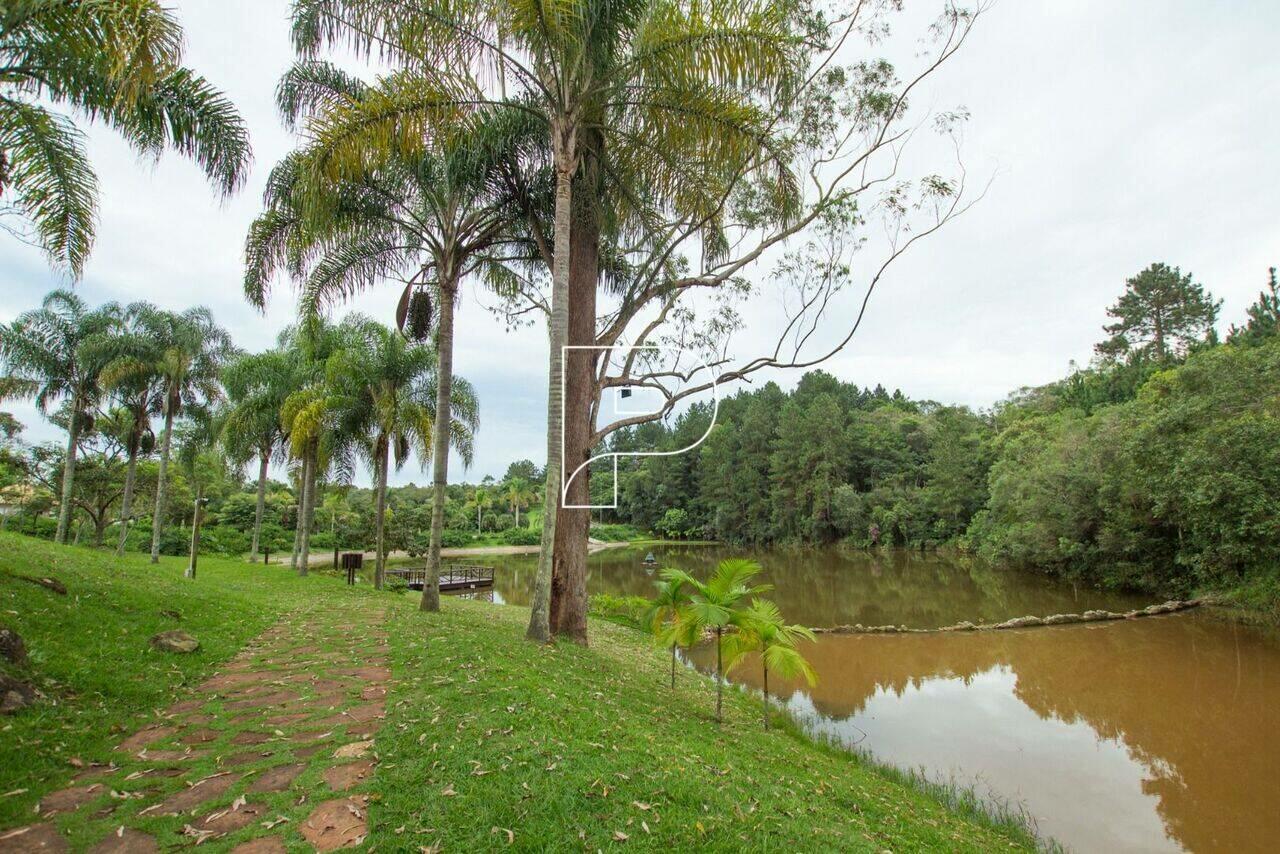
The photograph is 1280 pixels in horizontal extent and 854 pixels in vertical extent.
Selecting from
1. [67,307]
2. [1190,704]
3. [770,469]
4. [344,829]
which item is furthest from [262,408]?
[770,469]

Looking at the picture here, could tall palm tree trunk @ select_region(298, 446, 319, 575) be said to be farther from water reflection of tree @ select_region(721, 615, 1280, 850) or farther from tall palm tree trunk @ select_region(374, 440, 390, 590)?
water reflection of tree @ select_region(721, 615, 1280, 850)

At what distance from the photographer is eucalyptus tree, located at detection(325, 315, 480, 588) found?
16.1 metres

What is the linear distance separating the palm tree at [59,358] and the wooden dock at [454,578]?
10495 millimetres

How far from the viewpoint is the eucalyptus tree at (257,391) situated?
18.6m

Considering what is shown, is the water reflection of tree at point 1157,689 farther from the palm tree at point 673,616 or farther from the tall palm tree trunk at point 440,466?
the tall palm tree trunk at point 440,466

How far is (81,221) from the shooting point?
7.14 metres

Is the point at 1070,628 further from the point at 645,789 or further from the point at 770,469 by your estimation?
the point at 770,469

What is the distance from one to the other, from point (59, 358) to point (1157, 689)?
91.5 feet

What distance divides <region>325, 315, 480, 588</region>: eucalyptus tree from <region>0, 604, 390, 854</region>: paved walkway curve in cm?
1052

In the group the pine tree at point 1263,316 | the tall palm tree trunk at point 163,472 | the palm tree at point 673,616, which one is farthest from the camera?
the pine tree at point 1263,316

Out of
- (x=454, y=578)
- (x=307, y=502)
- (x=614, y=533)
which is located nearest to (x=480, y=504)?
→ (x=614, y=533)

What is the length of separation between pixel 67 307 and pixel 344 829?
21586 mm

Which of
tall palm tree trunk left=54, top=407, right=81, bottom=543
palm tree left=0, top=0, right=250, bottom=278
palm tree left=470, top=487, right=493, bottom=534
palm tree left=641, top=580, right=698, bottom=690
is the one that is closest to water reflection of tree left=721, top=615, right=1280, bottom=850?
palm tree left=641, top=580, right=698, bottom=690

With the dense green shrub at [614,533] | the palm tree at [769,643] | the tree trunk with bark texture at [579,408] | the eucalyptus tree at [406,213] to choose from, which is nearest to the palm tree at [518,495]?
the dense green shrub at [614,533]
